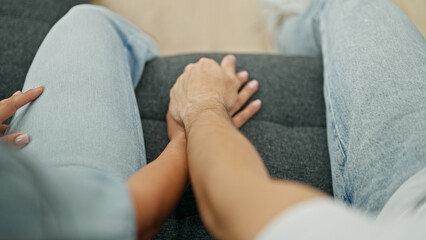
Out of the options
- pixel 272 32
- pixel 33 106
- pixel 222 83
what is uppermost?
pixel 33 106

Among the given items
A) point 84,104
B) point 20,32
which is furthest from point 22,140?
point 20,32

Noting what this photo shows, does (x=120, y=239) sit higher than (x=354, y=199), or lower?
higher

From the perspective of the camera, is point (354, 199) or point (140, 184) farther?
point (354, 199)

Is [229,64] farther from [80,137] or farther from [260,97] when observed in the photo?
[80,137]

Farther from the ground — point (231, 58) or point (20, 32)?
point (20, 32)

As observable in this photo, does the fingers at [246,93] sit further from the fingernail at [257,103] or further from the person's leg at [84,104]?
the person's leg at [84,104]

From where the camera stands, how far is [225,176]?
46cm

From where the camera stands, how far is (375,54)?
755 millimetres

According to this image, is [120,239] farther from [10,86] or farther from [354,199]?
[10,86]

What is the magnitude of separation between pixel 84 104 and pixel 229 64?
419 millimetres

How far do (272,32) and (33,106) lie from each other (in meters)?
1.05

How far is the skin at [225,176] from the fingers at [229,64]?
0.10 metres

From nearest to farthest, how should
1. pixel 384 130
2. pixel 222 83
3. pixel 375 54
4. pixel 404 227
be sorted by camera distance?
pixel 404 227 → pixel 384 130 → pixel 375 54 → pixel 222 83

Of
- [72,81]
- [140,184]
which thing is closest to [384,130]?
[140,184]
